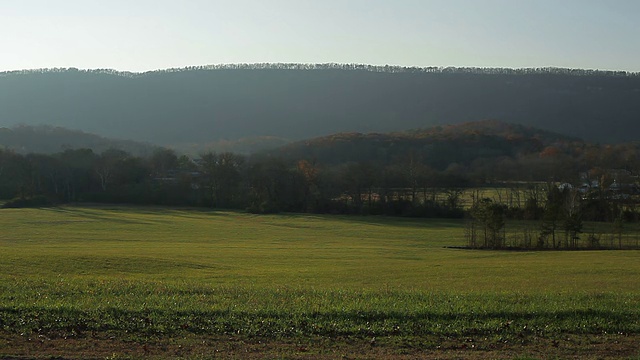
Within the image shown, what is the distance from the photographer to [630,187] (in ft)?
286

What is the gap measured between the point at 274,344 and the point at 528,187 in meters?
84.5

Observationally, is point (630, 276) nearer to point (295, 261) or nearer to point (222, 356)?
point (295, 261)

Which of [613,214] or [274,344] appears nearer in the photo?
[274,344]

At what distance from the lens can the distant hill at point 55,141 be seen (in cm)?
14550

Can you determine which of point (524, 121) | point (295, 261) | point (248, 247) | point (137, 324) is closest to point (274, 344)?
point (137, 324)

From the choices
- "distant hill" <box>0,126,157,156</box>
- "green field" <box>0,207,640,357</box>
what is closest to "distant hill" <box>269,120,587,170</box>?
"distant hill" <box>0,126,157,156</box>

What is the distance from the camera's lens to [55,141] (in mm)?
153000

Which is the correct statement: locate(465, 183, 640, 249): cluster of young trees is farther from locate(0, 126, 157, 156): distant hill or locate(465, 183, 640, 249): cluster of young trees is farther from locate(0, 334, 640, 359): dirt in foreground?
locate(0, 126, 157, 156): distant hill

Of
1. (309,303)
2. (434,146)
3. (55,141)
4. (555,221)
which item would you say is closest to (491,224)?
(555,221)

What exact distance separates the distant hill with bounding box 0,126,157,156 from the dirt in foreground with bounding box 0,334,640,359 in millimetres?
132400

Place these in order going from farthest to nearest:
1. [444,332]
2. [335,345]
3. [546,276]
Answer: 1. [546,276]
2. [444,332]
3. [335,345]

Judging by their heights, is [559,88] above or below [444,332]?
above

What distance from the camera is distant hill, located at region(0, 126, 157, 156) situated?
146 m

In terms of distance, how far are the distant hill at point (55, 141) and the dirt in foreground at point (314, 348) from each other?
132 meters
